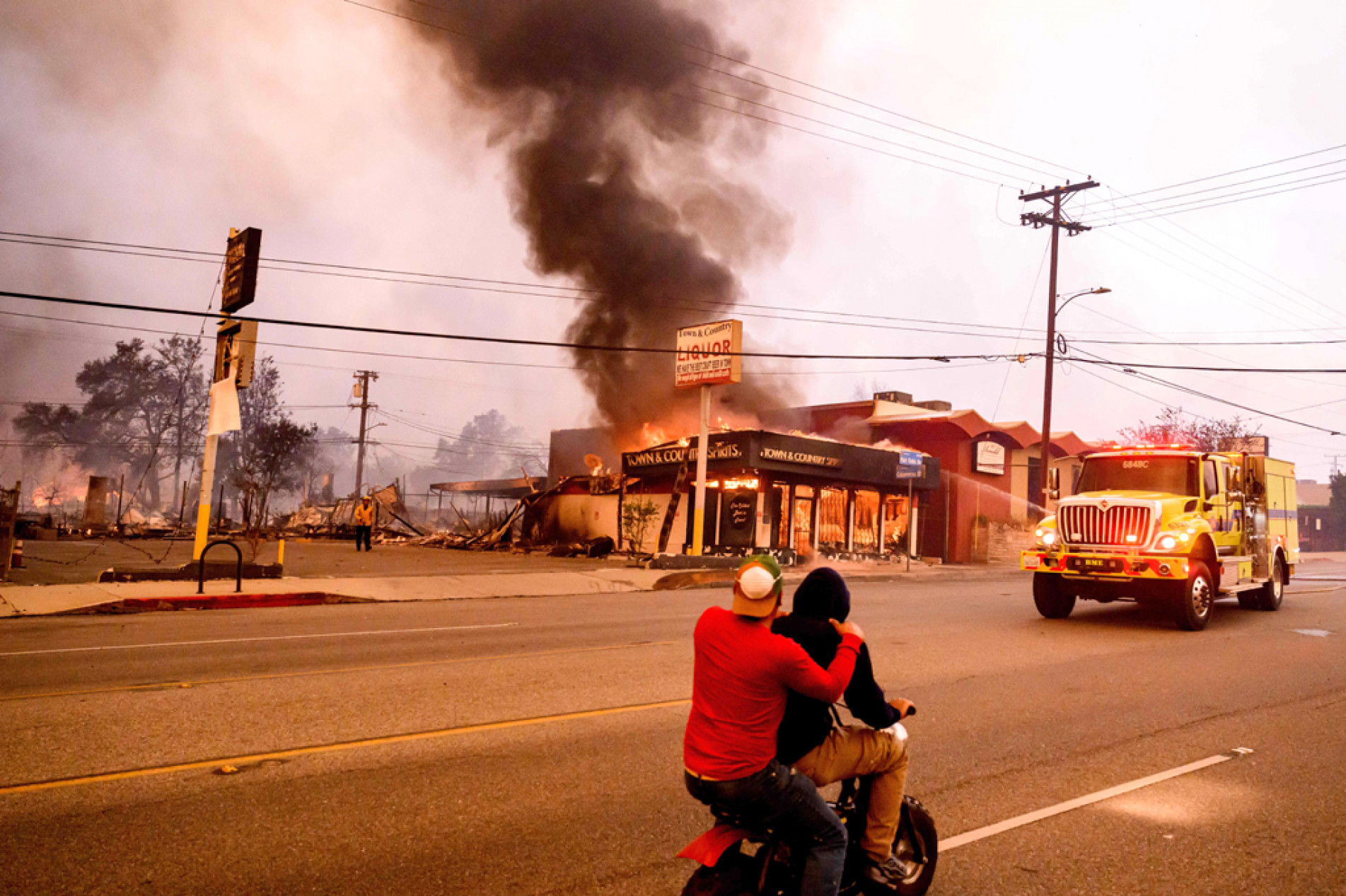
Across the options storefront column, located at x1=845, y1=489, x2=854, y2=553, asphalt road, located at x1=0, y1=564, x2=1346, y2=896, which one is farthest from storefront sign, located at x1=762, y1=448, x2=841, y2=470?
asphalt road, located at x1=0, y1=564, x2=1346, y2=896

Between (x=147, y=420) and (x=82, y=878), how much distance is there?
86392mm

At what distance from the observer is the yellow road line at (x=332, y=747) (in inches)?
200

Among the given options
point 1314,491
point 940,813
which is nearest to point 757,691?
point 940,813

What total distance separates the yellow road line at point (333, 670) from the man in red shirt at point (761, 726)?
247 inches

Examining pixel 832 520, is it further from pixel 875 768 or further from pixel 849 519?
pixel 875 768

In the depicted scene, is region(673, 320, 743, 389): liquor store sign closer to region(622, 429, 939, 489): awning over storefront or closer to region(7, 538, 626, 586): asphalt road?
region(622, 429, 939, 489): awning over storefront

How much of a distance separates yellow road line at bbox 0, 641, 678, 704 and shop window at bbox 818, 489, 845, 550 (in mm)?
21090

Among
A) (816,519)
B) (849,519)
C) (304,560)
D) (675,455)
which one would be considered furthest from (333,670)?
(849,519)

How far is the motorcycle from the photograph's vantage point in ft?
10.4

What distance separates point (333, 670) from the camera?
8656 millimetres

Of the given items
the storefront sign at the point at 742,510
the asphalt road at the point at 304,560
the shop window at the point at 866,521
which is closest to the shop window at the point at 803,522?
the storefront sign at the point at 742,510

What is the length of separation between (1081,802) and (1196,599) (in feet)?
30.9

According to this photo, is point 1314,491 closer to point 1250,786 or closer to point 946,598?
point 946,598

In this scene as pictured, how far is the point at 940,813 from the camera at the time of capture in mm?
4988
